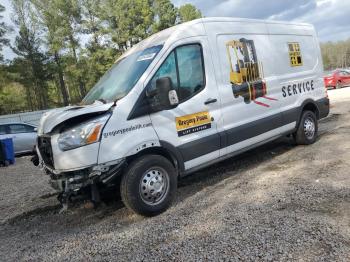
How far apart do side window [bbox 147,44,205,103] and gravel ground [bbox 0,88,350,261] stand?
1.56 m

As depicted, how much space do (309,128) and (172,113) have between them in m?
3.84

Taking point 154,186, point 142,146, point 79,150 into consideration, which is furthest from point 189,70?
point 79,150

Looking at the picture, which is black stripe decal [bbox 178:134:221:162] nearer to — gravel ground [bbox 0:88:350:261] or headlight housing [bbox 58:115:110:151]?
gravel ground [bbox 0:88:350:261]

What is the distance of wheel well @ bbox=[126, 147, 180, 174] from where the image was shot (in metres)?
4.68

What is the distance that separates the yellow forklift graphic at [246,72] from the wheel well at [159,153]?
1596mm

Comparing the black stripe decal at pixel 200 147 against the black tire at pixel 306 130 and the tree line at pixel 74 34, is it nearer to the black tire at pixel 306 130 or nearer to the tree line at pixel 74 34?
Answer: the black tire at pixel 306 130

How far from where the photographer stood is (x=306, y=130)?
753cm

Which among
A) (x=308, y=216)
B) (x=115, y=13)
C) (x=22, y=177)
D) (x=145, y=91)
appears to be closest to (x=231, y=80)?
(x=145, y=91)

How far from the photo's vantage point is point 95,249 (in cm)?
410

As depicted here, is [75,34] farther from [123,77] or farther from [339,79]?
[123,77]

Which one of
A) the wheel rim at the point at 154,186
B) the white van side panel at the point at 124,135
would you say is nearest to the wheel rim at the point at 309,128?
the wheel rim at the point at 154,186

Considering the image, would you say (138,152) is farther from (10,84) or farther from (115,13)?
(10,84)

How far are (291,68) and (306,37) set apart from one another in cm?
116

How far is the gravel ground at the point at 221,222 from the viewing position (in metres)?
3.60
